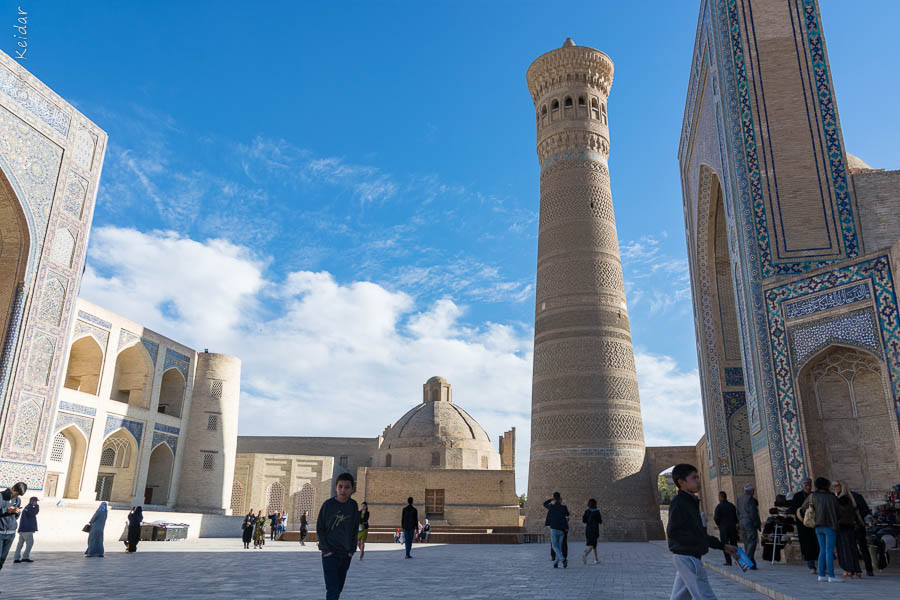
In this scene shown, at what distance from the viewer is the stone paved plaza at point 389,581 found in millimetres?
4086

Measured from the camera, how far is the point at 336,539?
117 inches

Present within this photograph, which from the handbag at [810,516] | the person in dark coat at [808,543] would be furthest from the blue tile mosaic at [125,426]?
the handbag at [810,516]

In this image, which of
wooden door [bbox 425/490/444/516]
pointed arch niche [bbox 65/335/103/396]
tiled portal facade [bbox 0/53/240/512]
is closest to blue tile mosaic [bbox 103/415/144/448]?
tiled portal facade [bbox 0/53/240/512]

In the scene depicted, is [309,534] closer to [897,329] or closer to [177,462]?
[177,462]

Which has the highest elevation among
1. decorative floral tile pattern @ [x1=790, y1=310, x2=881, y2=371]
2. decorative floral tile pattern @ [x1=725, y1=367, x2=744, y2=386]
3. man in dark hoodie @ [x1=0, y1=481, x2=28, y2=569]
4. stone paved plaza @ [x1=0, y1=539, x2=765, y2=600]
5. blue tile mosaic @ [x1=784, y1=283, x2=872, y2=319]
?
decorative floral tile pattern @ [x1=725, y1=367, x2=744, y2=386]

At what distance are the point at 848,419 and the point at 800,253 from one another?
1810 mm

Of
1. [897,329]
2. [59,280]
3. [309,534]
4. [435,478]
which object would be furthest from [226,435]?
[897,329]

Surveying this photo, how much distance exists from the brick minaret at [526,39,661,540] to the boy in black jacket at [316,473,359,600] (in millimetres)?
12221

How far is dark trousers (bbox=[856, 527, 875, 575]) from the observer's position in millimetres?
4668

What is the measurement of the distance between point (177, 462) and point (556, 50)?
551 inches

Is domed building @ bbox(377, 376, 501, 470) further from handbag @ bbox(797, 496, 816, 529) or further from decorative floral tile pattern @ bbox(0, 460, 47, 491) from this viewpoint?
handbag @ bbox(797, 496, 816, 529)

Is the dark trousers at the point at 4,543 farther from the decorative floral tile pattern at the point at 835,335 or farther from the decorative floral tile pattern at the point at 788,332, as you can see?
the decorative floral tile pattern at the point at 835,335

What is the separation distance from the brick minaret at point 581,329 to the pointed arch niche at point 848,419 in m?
8.49

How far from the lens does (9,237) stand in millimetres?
9852
